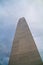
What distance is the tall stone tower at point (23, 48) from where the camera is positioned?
56.4ft

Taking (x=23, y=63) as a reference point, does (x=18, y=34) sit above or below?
above

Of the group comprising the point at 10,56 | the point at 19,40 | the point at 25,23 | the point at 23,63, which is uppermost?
the point at 25,23

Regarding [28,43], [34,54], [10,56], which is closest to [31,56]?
[34,54]

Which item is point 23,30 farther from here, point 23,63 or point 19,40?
point 23,63

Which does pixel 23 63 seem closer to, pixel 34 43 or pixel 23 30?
pixel 34 43

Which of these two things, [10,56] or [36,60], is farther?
[10,56]

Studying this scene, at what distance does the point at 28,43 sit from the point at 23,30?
182 cm

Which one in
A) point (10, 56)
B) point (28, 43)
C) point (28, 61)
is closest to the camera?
point (28, 61)

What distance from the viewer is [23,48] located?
17656mm

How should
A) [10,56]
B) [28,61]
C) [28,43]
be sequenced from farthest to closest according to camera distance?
[10,56]
[28,43]
[28,61]

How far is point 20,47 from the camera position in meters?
18.0

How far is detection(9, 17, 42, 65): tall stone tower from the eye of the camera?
17203mm

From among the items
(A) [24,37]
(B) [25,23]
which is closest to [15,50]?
(A) [24,37]

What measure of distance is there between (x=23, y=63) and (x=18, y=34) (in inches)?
154
